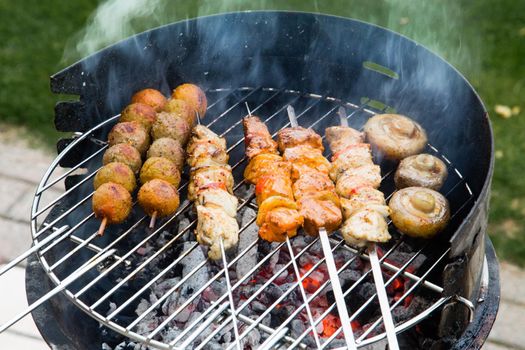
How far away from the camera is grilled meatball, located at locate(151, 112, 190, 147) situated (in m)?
3.38

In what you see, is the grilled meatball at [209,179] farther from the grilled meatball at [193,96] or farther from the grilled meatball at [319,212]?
the grilled meatball at [193,96]

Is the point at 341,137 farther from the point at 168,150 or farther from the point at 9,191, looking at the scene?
the point at 9,191

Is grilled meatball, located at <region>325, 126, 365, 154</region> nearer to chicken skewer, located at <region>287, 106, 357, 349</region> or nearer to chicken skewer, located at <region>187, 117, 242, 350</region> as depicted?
chicken skewer, located at <region>287, 106, 357, 349</region>

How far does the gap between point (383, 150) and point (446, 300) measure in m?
1.05

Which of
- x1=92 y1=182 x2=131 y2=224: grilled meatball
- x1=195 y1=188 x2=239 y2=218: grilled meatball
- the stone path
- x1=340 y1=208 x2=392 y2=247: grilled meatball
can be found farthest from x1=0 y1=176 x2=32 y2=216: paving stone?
x1=340 y1=208 x2=392 y2=247: grilled meatball

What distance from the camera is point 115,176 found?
308cm

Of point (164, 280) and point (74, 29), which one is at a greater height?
point (74, 29)

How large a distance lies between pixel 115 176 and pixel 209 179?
0.45 metres

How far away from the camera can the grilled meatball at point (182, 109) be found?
11.5ft

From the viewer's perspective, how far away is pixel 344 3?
7141mm

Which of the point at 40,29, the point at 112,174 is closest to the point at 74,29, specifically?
the point at 40,29

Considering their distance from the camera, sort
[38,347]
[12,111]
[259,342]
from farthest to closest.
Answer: [12,111], [38,347], [259,342]

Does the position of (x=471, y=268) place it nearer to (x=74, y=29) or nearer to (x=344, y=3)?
(x=344, y=3)

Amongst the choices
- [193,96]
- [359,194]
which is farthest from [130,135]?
[359,194]
